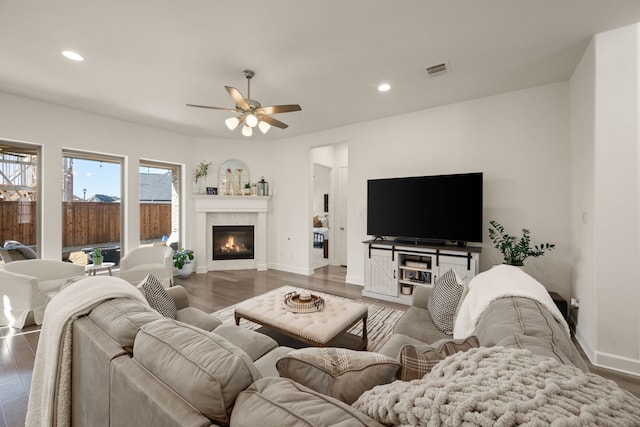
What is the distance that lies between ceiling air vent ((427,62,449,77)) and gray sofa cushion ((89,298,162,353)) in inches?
128

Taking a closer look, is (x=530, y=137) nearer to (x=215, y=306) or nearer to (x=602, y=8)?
(x=602, y=8)

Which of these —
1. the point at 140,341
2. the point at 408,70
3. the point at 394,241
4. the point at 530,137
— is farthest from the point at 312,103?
the point at 140,341

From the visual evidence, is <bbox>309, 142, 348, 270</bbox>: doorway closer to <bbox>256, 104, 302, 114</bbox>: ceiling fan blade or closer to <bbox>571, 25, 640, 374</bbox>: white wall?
<bbox>256, 104, 302, 114</bbox>: ceiling fan blade

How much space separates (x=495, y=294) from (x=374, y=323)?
175 centimetres

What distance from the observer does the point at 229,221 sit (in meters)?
5.82

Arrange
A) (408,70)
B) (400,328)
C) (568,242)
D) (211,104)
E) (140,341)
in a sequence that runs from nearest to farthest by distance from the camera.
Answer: (140,341) < (400,328) < (408,70) < (568,242) < (211,104)

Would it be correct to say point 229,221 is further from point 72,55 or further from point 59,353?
point 59,353

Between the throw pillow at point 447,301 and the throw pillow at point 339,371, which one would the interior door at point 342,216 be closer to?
the throw pillow at point 447,301

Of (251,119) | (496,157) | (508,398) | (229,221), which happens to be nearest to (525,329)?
(508,398)

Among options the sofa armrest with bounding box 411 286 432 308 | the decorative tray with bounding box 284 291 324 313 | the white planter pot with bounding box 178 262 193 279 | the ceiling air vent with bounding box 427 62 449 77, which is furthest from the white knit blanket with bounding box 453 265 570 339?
the white planter pot with bounding box 178 262 193 279

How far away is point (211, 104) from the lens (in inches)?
153


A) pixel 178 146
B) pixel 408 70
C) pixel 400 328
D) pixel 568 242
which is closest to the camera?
pixel 400 328

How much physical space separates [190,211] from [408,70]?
4678 millimetres

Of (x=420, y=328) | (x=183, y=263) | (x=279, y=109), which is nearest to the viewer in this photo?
(x=420, y=328)
